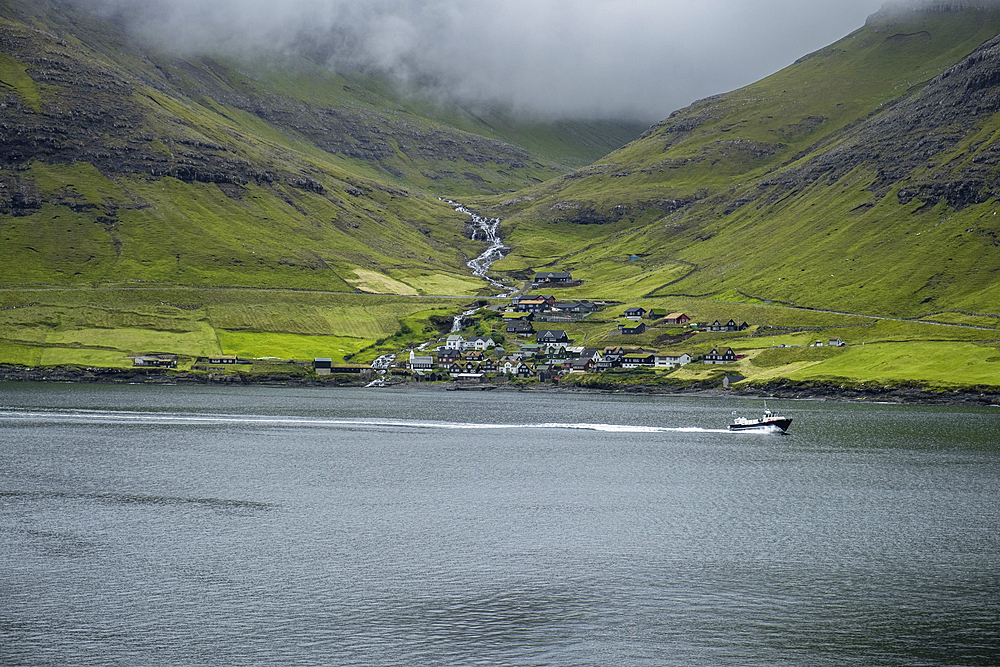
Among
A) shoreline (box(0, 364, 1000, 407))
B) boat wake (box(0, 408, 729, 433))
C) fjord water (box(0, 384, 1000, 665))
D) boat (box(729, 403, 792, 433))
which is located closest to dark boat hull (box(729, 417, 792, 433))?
boat (box(729, 403, 792, 433))

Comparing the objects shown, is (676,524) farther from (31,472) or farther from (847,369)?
(847,369)

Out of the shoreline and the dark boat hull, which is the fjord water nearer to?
the dark boat hull

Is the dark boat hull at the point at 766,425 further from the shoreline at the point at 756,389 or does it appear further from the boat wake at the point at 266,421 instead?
the shoreline at the point at 756,389

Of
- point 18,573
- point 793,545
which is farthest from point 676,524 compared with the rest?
point 18,573

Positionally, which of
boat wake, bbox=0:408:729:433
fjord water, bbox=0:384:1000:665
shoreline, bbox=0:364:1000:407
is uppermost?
shoreline, bbox=0:364:1000:407

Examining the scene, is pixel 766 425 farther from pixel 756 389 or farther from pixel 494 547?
pixel 494 547
